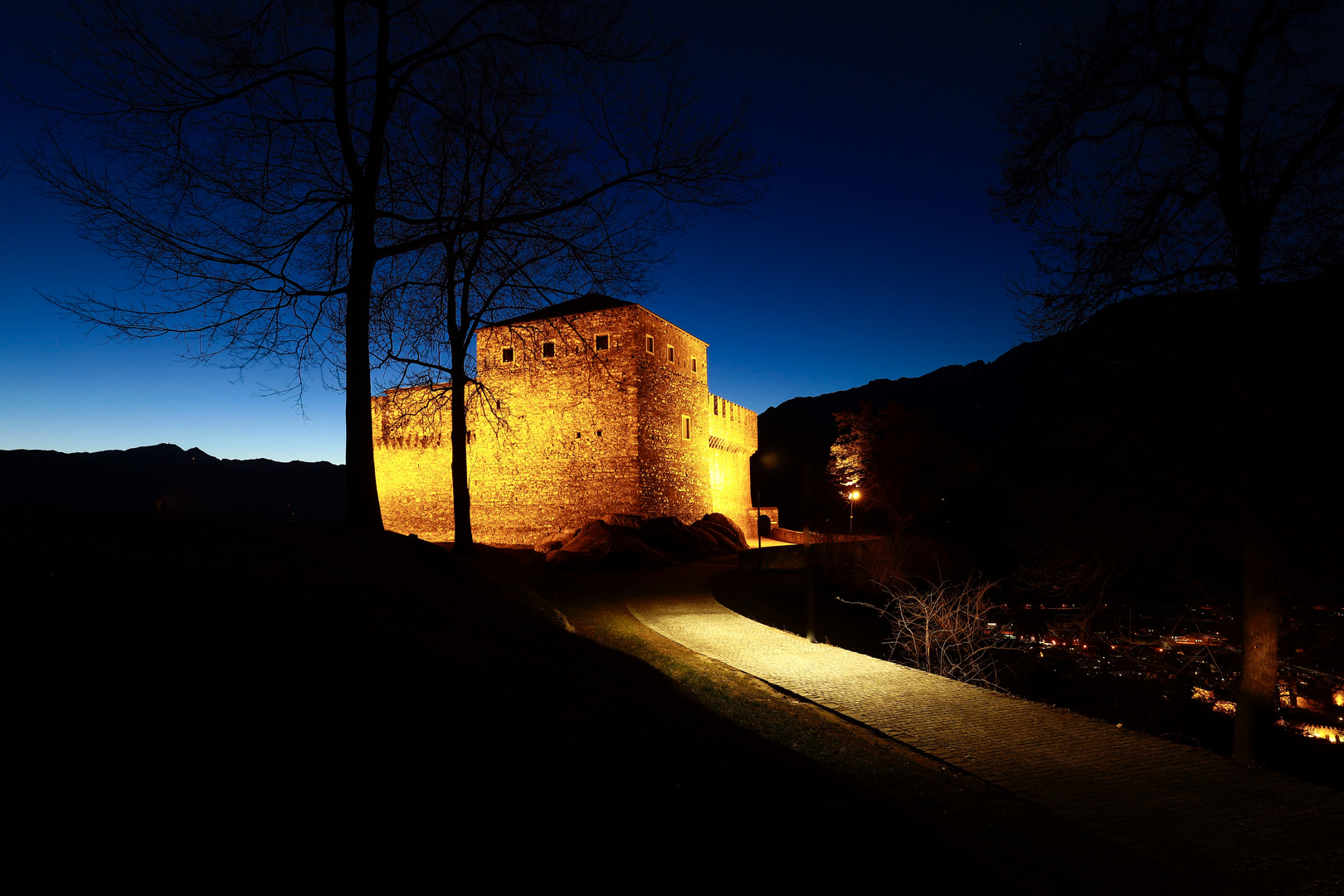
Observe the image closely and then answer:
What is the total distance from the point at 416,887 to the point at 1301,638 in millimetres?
16697

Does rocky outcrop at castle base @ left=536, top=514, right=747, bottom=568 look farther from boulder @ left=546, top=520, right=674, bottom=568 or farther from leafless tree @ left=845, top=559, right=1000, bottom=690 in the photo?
leafless tree @ left=845, top=559, right=1000, bottom=690

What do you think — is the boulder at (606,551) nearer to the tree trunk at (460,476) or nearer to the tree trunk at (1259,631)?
the tree trunk at (460,476)

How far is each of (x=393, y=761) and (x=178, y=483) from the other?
7282 centimetres

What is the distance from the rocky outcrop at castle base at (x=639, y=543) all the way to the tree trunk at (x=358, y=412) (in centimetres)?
760

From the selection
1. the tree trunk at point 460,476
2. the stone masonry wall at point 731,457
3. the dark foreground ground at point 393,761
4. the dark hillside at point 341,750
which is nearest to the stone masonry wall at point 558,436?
the stone masonry wall at point 731,457

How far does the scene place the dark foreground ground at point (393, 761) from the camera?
1849 mm

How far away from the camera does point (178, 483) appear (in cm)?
6025

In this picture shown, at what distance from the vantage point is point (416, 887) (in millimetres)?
1804

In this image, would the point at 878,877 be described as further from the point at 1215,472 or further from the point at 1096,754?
the point at 1215,472

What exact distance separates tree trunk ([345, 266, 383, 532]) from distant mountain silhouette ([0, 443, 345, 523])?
39533mm

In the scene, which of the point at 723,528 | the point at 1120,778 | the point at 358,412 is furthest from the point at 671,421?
the point at 1120,778

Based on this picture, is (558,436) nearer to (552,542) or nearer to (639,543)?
(552,542)

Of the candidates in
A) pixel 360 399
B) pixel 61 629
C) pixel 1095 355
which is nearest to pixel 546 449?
pixel 360 399

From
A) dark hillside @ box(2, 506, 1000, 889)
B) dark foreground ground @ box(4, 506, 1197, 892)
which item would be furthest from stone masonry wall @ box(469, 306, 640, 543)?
dark hillside @ box(2, 506, 1000, 889)
